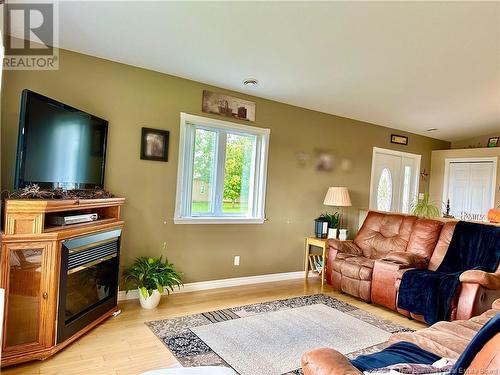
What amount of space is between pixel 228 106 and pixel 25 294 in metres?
2.78

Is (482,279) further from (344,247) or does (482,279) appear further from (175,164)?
(175,164)

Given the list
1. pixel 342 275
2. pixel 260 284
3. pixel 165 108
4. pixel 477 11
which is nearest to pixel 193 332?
pixel 260 284

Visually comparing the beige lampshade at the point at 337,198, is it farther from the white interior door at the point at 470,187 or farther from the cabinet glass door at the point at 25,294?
the cabinet glass door at the point at 25,294

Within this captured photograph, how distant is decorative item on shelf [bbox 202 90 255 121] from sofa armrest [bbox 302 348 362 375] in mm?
3051

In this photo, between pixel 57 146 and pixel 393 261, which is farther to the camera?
pixel 393 261

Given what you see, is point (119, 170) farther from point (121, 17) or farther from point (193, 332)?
point (193, 332)

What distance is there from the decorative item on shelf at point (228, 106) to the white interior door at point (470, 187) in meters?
4.48

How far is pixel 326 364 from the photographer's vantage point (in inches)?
50.3

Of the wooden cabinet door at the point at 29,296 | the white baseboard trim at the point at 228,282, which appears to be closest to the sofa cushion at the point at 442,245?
the white baseboard trim at the point at 228,282

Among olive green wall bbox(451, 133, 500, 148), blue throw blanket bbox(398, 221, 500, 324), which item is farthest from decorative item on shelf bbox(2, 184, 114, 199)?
olive green wall bbox(451, 133, 500, 148)

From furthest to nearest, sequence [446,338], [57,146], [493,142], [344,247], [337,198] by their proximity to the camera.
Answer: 1. [493,142]
2. [337,198]
3. [344,247]
4. [57,146]
5. [446,338]

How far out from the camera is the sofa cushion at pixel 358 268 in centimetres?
372

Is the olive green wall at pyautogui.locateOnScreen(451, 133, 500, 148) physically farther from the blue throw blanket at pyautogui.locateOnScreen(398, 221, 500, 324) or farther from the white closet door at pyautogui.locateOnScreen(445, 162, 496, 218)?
the blue throw blanket at pyautogui.locateOnScreen(398, 221, 500, 324)

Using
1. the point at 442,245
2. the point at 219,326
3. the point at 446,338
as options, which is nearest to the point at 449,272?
the point at 442,245
